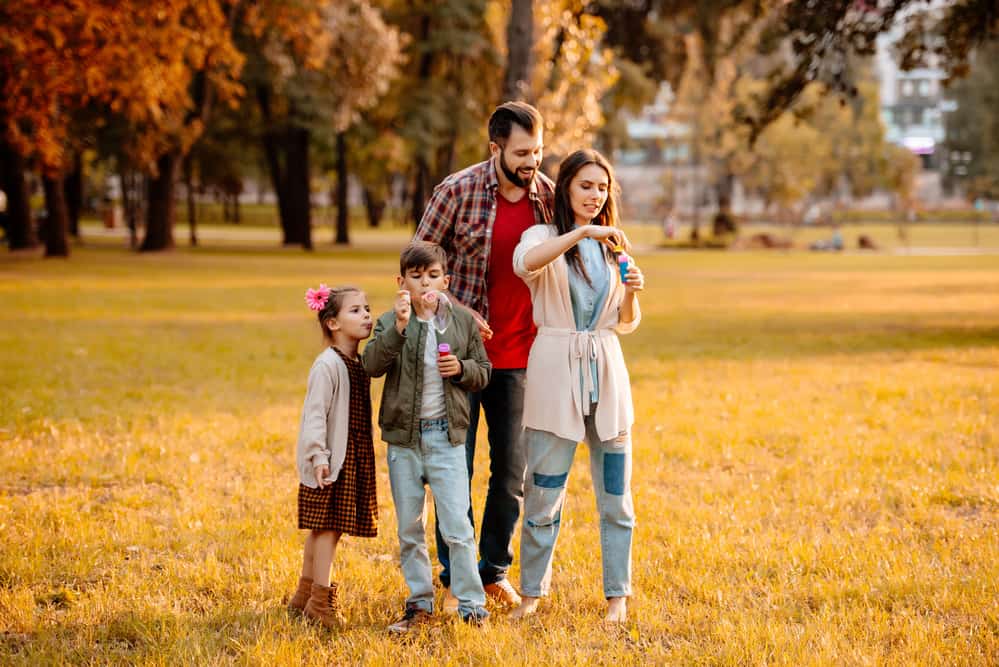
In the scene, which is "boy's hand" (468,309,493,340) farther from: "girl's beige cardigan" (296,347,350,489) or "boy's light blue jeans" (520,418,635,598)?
"girl's beige cardigan" (296,347,350,489)

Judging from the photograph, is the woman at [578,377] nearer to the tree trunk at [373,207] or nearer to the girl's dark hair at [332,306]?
the girl's dark hair at [332,306]

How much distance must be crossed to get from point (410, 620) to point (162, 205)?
32.4m

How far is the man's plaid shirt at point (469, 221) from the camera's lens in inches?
191

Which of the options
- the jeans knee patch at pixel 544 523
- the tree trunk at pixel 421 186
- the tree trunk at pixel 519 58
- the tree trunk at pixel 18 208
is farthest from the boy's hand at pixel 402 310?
the tree trunk at pixel 421 186

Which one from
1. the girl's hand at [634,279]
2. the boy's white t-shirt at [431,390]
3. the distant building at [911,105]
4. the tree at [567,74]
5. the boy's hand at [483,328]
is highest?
the distant building at [911,105]

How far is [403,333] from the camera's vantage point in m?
4.52

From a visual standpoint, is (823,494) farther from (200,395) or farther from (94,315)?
(94,315)

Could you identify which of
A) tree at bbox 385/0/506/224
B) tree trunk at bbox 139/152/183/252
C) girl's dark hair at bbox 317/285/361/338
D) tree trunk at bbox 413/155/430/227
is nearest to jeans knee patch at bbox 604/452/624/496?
girl's dark hair at bbox 317/285/361/338

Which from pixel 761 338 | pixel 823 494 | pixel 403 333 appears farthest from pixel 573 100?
pixel 403 333

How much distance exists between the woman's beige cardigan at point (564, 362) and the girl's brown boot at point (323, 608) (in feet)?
3.60

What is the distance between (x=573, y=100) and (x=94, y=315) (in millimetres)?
9161

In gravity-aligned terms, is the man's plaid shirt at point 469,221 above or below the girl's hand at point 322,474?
above

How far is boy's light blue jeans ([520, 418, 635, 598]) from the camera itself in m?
4.76

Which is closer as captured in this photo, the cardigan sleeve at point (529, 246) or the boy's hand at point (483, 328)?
the cardigan sleeve at point (529, 246)
